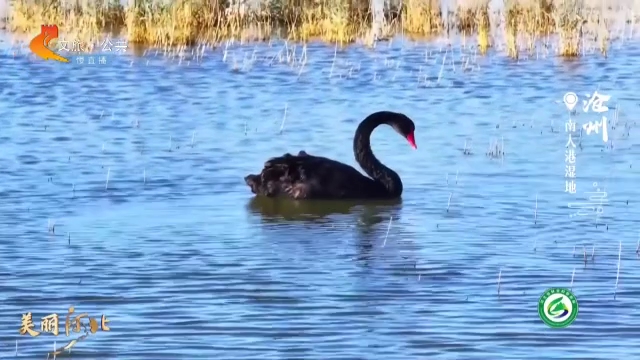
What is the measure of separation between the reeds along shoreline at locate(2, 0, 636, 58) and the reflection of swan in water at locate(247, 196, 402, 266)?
13.1 meters

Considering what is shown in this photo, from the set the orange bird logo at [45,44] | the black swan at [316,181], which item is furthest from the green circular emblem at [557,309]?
the orange bird logo at [45,44]

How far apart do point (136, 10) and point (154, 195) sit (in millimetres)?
15095

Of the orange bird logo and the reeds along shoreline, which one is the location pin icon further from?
the orange bird logo

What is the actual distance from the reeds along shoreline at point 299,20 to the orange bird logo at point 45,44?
29cm

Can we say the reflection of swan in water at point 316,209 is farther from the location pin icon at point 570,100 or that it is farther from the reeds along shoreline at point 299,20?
the reeds along shoreline at point 299,20

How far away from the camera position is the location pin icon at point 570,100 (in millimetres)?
20469

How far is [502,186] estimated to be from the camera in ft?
50.2

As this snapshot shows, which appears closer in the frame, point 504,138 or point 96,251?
point 96,251

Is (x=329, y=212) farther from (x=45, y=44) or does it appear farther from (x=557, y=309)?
(x=45, y=44)

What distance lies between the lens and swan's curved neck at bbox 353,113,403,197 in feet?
49.8

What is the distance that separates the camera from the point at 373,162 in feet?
52.1

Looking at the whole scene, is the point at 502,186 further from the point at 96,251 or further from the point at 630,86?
the point at 630,86

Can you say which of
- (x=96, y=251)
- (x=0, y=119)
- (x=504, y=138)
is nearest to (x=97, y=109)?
(x=0, y=119)

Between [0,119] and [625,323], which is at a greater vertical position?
[625,323]
